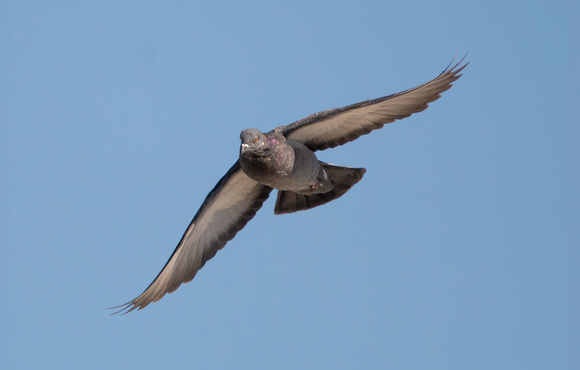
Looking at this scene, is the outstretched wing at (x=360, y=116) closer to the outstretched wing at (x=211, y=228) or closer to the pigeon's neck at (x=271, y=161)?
the pigeon's neck at (x=271, y=161)

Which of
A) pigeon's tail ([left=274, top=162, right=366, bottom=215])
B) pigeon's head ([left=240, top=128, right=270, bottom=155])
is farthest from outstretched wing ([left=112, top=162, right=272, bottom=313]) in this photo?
pigeon's head ([left=240, top=128, right=270, bottom=155])

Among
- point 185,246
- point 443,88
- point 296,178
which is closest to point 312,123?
point 296,178

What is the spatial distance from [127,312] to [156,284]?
683mm

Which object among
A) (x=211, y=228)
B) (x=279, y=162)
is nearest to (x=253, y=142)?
(x=279, y=162)

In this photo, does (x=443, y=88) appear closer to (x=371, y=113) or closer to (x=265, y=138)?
(x=371, y=113)

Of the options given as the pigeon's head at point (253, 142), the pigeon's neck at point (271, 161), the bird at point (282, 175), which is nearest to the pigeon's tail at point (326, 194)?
the bird at point (282, 175)

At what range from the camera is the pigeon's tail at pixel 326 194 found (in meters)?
15.8

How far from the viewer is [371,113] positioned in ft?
49.6

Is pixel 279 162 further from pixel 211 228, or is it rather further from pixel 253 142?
pixel 211 228

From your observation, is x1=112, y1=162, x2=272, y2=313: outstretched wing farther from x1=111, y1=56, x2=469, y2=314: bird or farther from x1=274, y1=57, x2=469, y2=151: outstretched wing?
x1=274, y1=57, x2=469, y2=151: outstretched wing

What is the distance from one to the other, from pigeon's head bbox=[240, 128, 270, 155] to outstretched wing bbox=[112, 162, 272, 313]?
1919 millimetres

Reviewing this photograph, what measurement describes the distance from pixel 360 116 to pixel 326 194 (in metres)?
1.60

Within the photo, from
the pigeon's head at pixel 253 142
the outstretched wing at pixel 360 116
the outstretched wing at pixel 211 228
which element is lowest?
the outstretched wing at pixel 211 228

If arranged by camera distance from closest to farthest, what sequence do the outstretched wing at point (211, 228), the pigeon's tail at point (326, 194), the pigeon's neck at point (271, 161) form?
the pigeon's neck at point (271, 161)
the pigeon's tail at point (326, 194)
the outstretched wing at point (211, 228)
